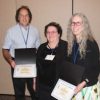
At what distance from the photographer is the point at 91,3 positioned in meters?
3.91

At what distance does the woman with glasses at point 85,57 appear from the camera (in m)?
2.34

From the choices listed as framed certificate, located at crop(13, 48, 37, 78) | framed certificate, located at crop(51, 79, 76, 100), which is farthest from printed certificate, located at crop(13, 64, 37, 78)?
framed certificate, located at crop(51, 79, 76, 100)

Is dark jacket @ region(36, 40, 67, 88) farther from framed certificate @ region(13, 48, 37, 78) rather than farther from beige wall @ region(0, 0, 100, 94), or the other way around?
beige wall @ region(0, 0, 100, 94)

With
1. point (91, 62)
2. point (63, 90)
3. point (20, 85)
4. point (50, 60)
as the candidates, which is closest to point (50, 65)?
point (50, 60)

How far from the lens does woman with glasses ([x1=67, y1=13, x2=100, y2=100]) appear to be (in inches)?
92.2

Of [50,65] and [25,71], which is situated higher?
[50,65]

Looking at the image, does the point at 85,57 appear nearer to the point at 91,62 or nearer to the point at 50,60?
the point at 91,62

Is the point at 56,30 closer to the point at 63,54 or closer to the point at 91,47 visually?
the point at 63,54

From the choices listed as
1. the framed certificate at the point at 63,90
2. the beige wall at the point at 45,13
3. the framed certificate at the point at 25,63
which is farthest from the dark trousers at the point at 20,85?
the beige wall at the point at 45,13

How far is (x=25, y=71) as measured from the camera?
2934 mm

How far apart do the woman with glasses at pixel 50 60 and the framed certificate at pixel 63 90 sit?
21 centimetres

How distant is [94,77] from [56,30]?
71cm

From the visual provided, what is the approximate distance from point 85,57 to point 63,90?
383mm

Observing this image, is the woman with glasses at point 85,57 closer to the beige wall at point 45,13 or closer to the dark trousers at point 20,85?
the dark trousers at point 20,85
